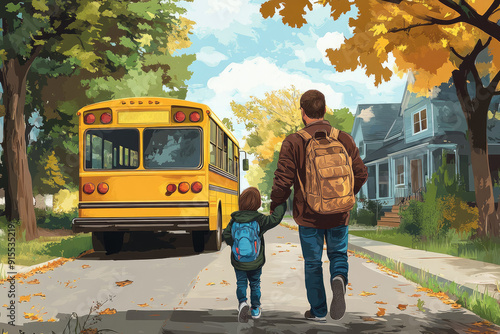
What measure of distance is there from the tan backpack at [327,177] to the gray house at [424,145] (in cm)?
2106

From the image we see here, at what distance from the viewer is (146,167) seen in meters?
12.6

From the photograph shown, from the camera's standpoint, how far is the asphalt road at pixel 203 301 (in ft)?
20.4

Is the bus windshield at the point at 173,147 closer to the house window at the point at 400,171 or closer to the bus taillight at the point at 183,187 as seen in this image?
the bus taillight at the point at 183,187

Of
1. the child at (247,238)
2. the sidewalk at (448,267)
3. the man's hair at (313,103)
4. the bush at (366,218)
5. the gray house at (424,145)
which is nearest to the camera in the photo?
the man's hair at (313,103)

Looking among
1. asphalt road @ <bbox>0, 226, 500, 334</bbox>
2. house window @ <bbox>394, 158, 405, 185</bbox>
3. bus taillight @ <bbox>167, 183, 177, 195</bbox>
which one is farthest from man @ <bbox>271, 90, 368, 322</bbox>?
house window @ <bbox>394, 158, 405, 185</bbox>

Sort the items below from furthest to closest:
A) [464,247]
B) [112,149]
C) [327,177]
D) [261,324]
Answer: [464,247]
[112,149]
[261,324]
[327,177]

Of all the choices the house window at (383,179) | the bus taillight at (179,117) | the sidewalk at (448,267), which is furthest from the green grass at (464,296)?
A: the house window at (383,179)

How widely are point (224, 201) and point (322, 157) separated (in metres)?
9.85

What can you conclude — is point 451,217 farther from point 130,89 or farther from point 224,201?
point 130,89

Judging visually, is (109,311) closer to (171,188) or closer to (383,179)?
(171,188)

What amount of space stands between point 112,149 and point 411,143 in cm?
2267

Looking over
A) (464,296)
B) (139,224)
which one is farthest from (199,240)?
(464,296)

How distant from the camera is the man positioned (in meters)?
5.69

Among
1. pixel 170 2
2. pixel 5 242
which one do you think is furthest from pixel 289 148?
pixel 170 2
